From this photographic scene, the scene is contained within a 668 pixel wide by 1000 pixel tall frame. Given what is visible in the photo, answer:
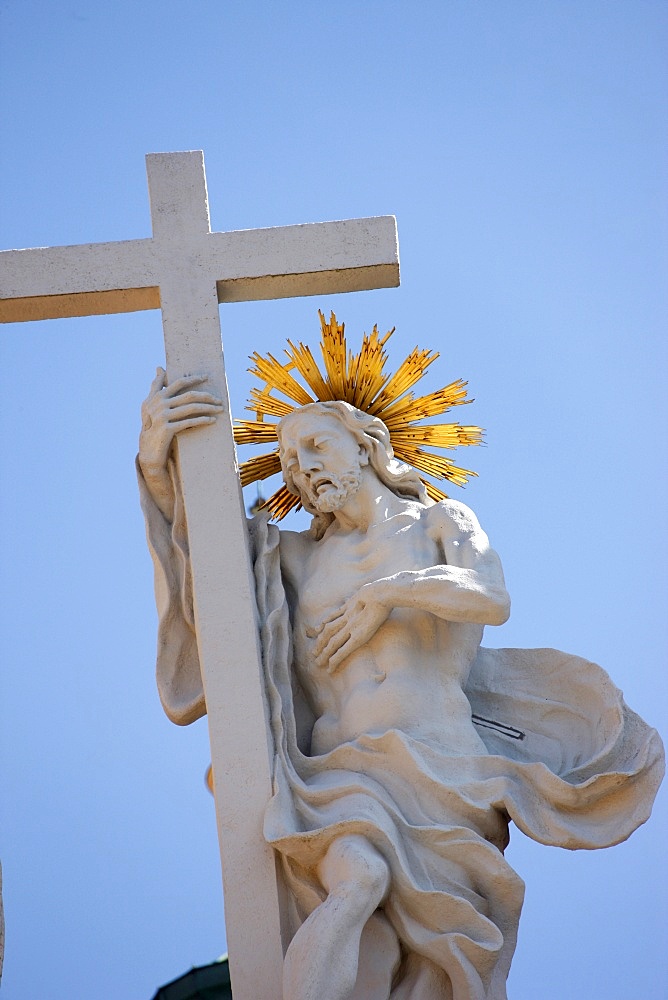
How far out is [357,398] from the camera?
838 centimetres

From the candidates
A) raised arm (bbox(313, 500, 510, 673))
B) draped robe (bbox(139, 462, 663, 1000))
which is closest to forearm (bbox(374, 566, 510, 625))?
raised arm (bbox(313, 500, 510, 673))

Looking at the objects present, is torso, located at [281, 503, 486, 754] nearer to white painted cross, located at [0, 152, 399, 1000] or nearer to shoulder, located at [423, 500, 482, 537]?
shoulder, located at [423, 500, 482, 537]

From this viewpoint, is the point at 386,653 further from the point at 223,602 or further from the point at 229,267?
the point at 229,267

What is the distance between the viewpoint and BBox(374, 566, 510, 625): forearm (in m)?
7.62

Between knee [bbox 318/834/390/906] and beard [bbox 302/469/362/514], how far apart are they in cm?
→ 139

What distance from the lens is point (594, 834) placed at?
24.5 ft

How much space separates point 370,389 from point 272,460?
451mm

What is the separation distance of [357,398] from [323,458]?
1.28 feet

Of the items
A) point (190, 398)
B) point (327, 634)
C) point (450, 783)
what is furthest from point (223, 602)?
point (450, 783)

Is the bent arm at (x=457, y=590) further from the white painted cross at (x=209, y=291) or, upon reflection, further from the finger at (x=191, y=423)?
the finger at (x=191, y=423)

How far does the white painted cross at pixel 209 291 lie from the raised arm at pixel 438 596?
304mm

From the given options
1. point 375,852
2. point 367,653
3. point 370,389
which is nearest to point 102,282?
point 370,389

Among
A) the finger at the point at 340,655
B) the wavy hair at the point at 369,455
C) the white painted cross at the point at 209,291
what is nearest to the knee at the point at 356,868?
the white painted cross at the point at 209,291

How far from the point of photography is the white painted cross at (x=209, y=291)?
25.1 ft
